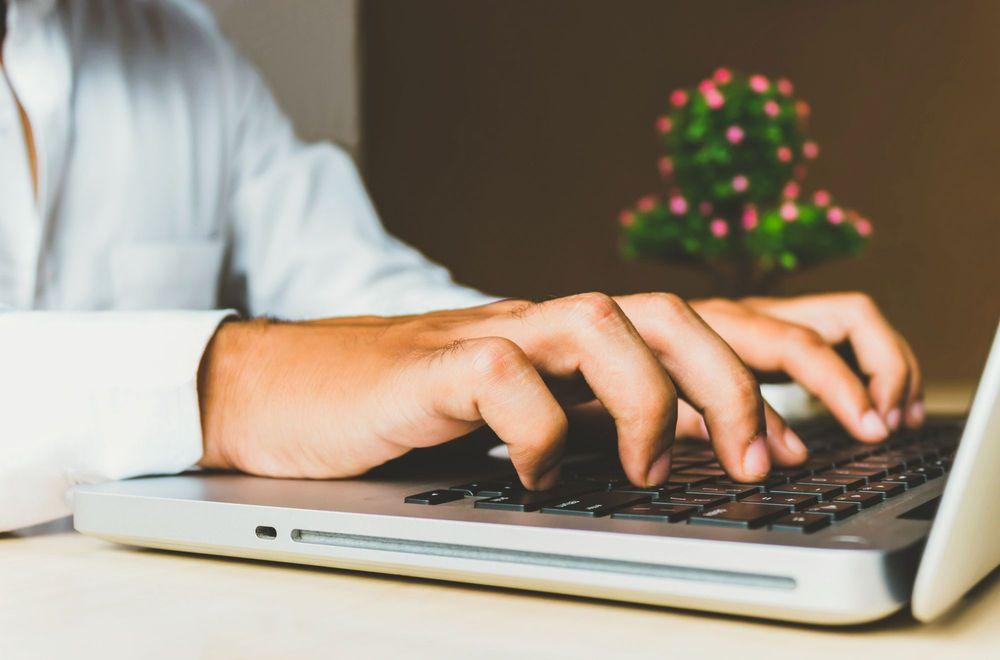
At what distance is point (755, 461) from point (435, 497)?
0.14m

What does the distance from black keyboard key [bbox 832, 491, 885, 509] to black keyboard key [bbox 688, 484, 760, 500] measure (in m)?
0.03

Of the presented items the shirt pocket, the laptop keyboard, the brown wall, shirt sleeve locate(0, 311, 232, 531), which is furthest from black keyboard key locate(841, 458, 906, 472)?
the brown wall

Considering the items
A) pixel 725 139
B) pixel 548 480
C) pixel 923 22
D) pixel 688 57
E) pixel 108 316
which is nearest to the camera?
pixel 548 480

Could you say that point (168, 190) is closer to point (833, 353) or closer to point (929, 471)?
point (833, 353)

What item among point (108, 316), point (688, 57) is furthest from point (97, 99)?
point (688, 57)

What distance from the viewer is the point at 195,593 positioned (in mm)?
353

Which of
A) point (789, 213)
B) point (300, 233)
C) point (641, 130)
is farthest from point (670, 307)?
point (641, 130)

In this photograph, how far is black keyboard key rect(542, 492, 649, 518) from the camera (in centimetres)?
35

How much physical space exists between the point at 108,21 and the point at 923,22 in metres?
1.74

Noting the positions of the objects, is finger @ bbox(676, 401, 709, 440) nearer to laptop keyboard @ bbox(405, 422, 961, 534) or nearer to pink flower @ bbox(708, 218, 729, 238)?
laptop keyboard @ bbox(405, 422, 961, 534)

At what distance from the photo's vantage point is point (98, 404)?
19.8 inches

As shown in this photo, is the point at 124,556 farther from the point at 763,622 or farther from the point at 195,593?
the point at 763,622

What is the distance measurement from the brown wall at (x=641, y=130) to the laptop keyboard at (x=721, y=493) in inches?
65.8

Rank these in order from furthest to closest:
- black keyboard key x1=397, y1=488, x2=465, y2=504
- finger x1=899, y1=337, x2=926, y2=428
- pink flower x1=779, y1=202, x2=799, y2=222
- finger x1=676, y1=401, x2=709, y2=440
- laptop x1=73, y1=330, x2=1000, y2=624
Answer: pink flower x1=779, y1=202, x2=799, y2=222, finger x1=899, y1=337, x2=926, y2=428, finger x1=676, y1=401, x2=709, y2=440, black keyboard key x1=397, y1=488, x2=465, y2=504, laptop x1=73, y1=330, x2=1000, y2=624
